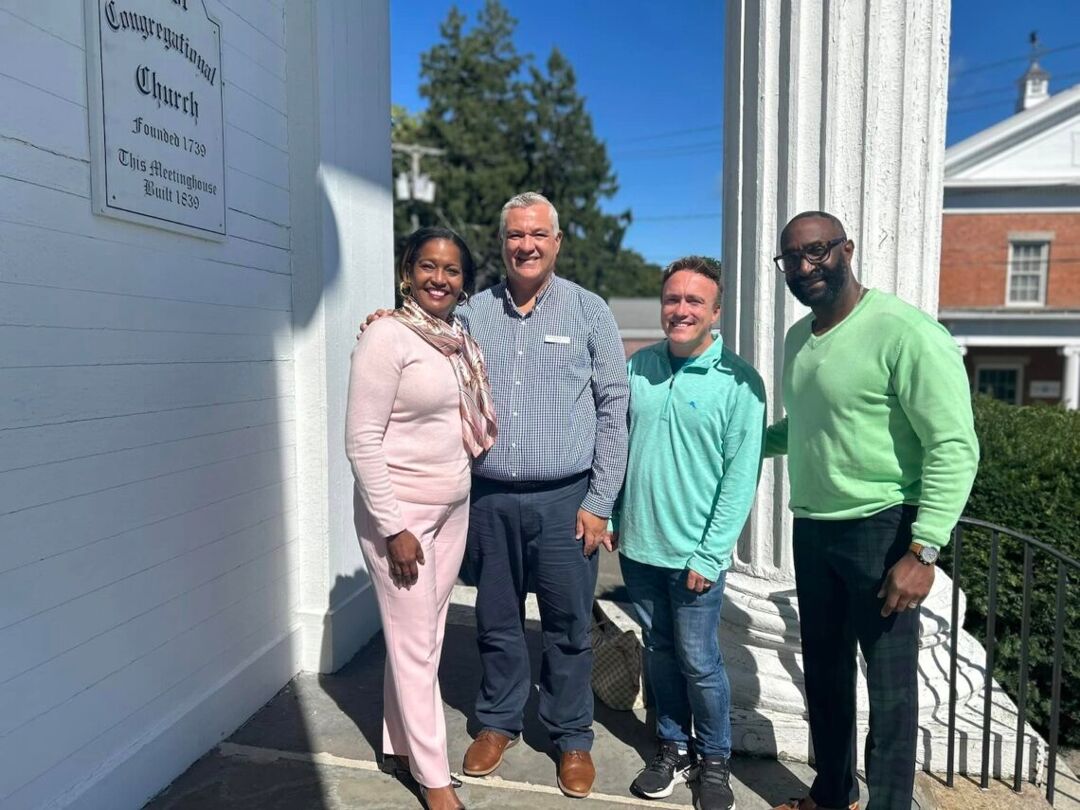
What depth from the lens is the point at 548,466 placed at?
2.66 meters

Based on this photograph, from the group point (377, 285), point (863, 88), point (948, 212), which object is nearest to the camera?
point (863, 88)

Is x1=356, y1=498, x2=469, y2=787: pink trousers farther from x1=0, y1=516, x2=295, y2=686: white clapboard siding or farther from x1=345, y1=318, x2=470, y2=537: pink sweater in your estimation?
x1=0, y1=516, x2=295, y2=686: white clapboard siding

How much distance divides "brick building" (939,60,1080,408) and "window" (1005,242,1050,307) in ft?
0.10

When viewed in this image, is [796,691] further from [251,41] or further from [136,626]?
[251,41]

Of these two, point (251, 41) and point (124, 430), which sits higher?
point (251, 41)

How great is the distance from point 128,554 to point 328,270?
1624 millimetres

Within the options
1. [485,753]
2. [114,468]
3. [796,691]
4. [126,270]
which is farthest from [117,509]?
[796,691]

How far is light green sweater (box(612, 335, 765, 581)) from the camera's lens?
250 centimetres

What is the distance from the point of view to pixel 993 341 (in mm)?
23578

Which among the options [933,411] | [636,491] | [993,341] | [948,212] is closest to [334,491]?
[636,491]

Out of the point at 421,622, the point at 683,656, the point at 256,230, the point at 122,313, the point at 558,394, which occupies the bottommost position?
the point at 683,656

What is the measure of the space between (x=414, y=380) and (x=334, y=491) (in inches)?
58.9

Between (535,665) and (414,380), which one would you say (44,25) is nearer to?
(414,380)

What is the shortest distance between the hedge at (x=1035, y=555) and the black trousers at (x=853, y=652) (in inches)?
71.2
